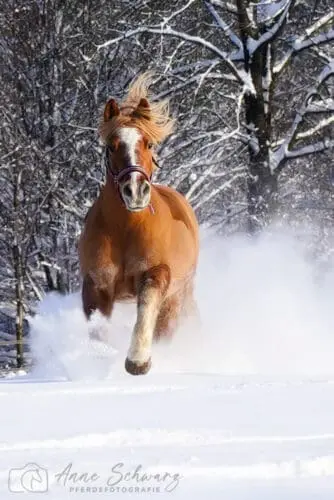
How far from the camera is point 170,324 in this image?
8078mm

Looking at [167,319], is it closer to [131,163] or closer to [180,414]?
[131,163]

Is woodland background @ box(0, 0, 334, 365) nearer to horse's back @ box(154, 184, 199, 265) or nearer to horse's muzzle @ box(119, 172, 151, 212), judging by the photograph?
horse's back @ box(154, 184, 199, 265)

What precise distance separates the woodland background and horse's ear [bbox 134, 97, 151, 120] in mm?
7354

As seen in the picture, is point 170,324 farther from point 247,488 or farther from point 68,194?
point 68,194

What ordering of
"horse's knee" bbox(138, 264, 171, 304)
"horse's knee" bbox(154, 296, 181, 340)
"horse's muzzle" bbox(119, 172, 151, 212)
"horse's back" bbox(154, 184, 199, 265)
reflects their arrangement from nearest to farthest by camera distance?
"horse's muzzle" bbox(119, 172, 151, 212), "horse's knee" bbox(138, 264, 171, 304), "horse's back" bbox(154, 184, 199, 265), "horse's knee" bbox(154, 296, 181, 340)

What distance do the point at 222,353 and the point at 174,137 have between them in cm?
893

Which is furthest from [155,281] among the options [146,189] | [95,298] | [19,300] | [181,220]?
[19,300]

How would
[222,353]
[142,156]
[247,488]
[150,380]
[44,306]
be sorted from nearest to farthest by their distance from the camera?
[247,488], [150,380], [142,156], [222,353], [44,306]

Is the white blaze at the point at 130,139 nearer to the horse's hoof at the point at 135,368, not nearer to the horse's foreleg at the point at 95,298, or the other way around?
the horse's foreleg at the point at 95,298

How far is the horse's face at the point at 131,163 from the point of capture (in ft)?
22.4

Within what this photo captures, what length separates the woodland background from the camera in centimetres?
1552

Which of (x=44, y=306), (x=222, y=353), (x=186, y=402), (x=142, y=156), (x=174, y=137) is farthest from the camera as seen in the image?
(x=174, y=137)

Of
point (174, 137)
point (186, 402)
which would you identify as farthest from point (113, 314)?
point (174, 137)

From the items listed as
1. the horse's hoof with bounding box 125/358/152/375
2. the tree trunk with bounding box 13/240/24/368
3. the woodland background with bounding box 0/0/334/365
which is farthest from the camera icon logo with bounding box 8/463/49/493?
the tree trunk with bounding box 13/240/24/368
